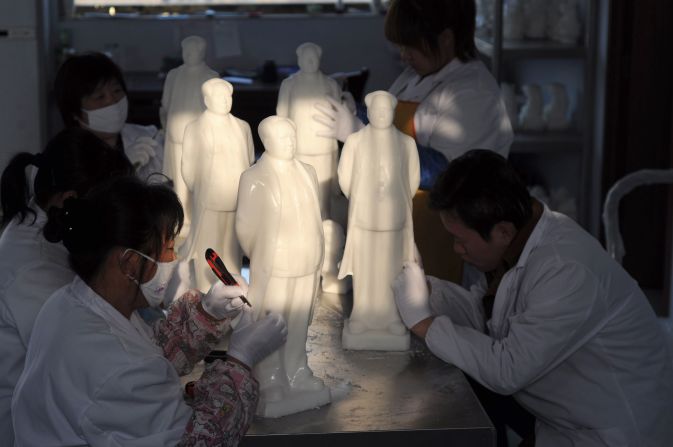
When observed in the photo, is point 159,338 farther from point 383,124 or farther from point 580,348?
point 580,348

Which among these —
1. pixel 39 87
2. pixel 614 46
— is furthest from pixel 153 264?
pixel 39 87

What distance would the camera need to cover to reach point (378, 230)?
95.5 inches

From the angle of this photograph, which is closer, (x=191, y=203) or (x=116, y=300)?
(x=116, y=300)

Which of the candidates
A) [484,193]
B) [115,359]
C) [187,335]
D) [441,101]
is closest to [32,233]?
[187,335]

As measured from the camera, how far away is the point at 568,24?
4.93 metres

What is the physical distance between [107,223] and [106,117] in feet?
4.80

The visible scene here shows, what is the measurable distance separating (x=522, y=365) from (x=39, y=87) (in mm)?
3972

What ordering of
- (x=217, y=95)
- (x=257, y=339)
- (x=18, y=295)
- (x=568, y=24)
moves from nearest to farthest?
(x=257, y=339), (x=18, y=295), (x=217, y=95), (x=568, y=24)

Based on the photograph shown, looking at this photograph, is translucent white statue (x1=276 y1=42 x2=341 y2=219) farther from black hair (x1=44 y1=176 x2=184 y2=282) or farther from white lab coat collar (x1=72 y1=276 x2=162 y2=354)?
white lab coat collar (x1=72 y1=276 x2=162 y2=354)

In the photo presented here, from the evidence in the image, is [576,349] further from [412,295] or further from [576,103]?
[576,103]

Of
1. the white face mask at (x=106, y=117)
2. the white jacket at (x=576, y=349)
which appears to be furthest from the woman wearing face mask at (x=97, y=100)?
the white jacket at (x=576, y=349)

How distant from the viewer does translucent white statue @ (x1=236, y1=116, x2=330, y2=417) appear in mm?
2154

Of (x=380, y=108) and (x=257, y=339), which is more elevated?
(x=380, y=108)

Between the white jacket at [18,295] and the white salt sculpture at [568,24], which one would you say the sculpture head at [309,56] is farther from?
the white salt sculpture at [568,24]
